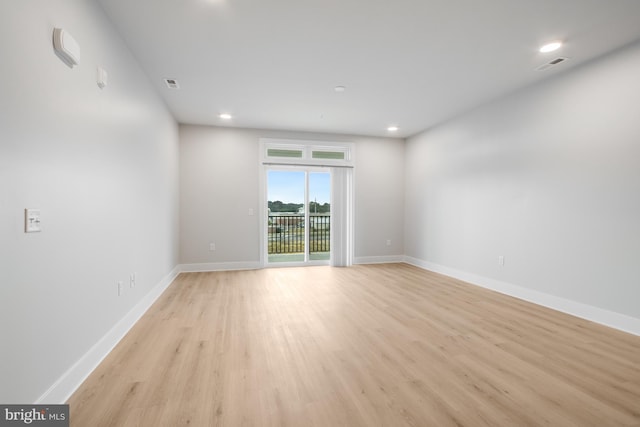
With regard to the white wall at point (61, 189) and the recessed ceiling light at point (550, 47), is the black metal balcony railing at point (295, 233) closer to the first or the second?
the white wall at point (61, 189)

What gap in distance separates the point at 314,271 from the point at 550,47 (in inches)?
175

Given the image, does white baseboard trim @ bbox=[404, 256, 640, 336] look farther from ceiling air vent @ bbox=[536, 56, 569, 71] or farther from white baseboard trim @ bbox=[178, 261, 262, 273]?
white baseboard trim @ bbox=[178, 261, 262, 273]

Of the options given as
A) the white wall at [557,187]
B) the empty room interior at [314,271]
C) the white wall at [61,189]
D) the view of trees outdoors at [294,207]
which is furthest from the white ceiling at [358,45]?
the view of trees outdoors at [294,207]

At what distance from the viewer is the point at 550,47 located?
288cm

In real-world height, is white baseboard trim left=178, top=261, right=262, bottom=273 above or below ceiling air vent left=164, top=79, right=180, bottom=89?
below

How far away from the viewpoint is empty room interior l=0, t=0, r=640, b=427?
1.64 meters

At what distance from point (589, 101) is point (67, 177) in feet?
15.1

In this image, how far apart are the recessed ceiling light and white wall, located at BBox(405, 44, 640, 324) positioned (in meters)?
0.62

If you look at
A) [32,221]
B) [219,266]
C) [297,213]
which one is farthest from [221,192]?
[32,221]

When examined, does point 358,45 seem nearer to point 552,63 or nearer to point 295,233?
point 552,63

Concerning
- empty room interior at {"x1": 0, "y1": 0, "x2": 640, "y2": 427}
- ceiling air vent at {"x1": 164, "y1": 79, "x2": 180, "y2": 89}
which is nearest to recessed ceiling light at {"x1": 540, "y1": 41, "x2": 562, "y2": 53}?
empty room interior at {"x1": 0, "y1": 0, "x2": 640, "y2": 427}

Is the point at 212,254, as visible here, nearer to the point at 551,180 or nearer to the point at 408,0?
the point at 408,0

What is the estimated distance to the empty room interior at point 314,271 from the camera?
164cm

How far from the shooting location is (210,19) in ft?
8.13
